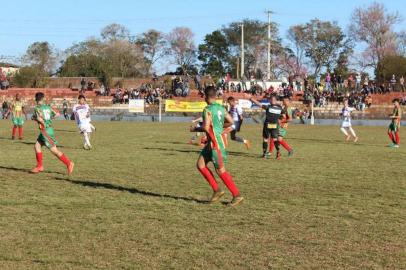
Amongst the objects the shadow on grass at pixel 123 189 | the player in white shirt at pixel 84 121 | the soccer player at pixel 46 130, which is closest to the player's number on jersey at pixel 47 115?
the soccer player at pixel 46 130

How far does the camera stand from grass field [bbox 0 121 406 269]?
6.43 metres

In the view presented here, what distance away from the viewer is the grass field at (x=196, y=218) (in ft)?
21.1

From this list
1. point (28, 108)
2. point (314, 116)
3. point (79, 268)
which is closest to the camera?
point (79, 268)

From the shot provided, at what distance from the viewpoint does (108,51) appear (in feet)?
259

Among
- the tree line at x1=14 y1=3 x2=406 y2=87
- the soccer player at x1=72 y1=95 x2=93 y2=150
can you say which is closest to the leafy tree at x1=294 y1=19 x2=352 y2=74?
the tree line at x1=14 y1=3 x2=406 y2=87

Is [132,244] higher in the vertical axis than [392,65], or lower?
lower

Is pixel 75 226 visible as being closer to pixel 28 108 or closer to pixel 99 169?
pixel 99 169

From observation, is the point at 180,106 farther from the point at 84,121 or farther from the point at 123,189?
the point at 123,189

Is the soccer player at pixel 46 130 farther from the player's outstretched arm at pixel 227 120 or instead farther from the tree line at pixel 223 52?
the tree line at pixel 223 52

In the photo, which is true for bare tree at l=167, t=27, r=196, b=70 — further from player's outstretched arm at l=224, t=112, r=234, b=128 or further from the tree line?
player's outstretched arm at l=224, t=112, r=234, b=128

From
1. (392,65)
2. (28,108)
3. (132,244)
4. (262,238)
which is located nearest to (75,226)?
(132,244)

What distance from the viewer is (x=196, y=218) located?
8438 mm

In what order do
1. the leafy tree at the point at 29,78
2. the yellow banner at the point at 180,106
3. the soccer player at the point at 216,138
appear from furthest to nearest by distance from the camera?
the leafy tree at the point at 29,78 → the yellow banner at the point at 180,106 → the soccer player at the point at 216,138

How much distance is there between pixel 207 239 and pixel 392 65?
183 feet
